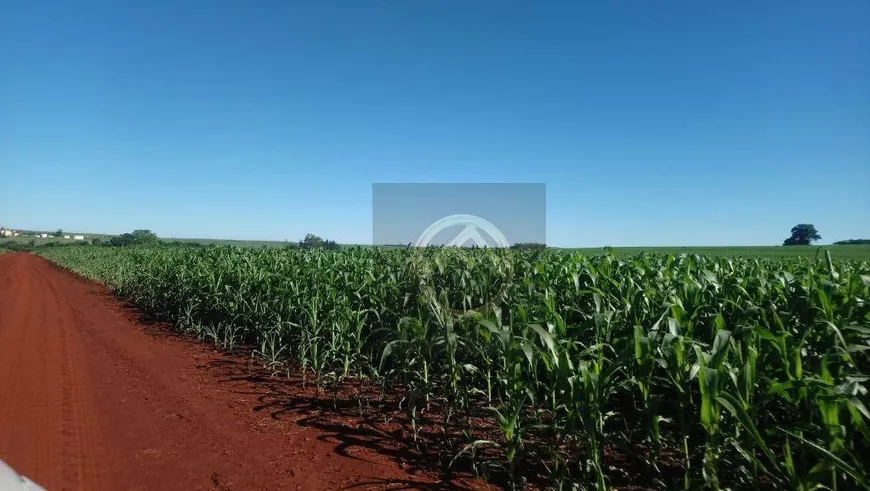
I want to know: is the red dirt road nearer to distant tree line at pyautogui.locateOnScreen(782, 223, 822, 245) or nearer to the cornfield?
the cornfield

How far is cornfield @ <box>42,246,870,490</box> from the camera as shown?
2.62 m

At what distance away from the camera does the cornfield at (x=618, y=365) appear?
262 centimetres

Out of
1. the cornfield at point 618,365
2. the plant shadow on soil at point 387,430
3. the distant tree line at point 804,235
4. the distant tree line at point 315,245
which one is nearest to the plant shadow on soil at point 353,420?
the plant shadow on soil at point 387,430

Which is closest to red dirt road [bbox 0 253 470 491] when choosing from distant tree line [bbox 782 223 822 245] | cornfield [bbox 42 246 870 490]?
cornfield [bbox 42 246 870 490]

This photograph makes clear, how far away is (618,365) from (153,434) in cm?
451

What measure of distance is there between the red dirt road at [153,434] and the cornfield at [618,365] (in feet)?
3.02

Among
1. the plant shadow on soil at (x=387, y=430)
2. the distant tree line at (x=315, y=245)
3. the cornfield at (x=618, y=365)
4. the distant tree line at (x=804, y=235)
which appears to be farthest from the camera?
the distant tree line at (x=804, y=235)

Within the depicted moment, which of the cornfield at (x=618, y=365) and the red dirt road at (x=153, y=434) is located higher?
the cornfield at (x=618, y=365)

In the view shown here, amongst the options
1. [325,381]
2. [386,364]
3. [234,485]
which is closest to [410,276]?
[386,364]

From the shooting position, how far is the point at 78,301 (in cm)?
1600

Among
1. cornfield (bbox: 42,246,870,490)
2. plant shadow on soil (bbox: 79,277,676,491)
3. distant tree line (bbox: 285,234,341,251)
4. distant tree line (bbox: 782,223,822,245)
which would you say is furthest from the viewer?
distant tree line (bbox: 782,223,822,245)

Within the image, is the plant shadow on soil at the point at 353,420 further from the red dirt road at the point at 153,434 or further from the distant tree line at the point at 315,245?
the distant tree line at the point at 315,245

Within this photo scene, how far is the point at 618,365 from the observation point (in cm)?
296

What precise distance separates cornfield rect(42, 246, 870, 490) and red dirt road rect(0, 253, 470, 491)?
0.92 meters
